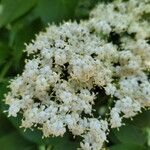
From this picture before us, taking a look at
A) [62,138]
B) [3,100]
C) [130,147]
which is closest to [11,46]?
[3,100]

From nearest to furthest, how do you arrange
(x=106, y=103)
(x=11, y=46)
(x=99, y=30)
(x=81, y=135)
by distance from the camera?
1. (x=81, y=135)
2. (x=106, y=103)
3. (x=99, y=30)
4. (x=11, y=46)

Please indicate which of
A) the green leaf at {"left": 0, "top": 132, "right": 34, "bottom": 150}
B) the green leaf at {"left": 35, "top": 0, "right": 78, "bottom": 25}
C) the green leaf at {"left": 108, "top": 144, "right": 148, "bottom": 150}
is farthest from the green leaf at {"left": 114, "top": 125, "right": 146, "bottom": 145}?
the green leaf at {"left": 35, "top": 0, "right": 78, "bottom": 25}

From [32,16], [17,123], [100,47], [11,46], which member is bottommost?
[17,123]

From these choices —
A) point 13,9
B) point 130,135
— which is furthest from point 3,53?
point 130,135

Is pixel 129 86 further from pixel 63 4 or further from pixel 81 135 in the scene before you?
pixel 63 4

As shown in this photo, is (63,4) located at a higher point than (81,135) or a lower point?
higher

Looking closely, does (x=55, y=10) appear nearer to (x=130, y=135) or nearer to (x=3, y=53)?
(x=3, y=53)

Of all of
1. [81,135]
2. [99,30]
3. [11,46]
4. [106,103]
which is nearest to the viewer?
[81,135]
